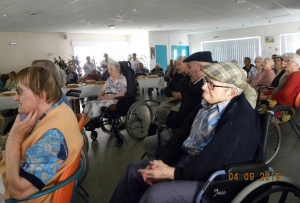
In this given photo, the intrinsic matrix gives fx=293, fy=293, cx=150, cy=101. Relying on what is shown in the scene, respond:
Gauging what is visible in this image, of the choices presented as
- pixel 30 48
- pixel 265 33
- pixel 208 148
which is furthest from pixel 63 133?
pixel 265 33

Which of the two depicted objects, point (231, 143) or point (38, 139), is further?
point (231, 143)

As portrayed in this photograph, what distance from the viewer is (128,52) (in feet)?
47.1

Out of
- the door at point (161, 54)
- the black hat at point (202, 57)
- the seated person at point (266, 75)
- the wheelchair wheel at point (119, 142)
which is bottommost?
the wheelchair wheel at point (119, 142)

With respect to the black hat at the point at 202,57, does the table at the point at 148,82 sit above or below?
below

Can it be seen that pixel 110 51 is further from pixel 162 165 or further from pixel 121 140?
pixel 162 165

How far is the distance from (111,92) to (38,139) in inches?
113

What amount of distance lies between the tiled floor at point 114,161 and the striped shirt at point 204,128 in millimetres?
1104

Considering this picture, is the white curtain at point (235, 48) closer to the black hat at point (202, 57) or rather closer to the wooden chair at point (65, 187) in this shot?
the black hat at point (202, 57)

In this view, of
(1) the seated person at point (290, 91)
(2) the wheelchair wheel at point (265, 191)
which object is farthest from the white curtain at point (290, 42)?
(2) the wheelchair wheel at point (265, 191)

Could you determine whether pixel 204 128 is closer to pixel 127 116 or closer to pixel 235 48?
pixel 127 116

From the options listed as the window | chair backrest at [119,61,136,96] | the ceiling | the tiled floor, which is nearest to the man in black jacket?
the tiled floor

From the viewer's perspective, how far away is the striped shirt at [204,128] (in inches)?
59.1

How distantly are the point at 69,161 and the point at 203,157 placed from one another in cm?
61

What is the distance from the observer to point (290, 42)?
42.6 feet
